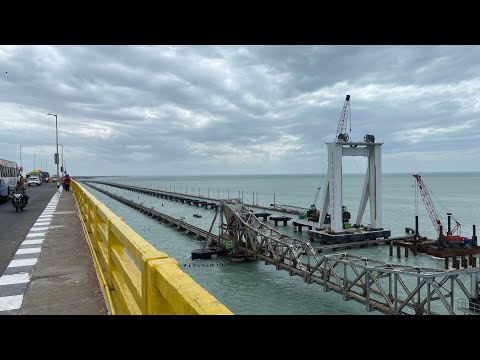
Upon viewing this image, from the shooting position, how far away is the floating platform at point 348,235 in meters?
52.5

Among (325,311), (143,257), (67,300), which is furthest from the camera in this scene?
(325,311)

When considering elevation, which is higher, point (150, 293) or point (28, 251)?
point (150, 293)

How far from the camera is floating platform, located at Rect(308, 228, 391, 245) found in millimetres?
52463

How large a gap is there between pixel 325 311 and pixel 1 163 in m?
33.2

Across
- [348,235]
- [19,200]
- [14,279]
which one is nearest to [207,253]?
[348,235]

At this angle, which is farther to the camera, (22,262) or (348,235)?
(348,235)

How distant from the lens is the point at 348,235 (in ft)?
175

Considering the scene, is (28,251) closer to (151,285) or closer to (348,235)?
(151,285)

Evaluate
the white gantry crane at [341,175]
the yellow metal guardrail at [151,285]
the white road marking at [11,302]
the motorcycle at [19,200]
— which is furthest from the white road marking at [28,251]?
the white gantry crane at [341,175]

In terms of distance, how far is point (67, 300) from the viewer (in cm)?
601
